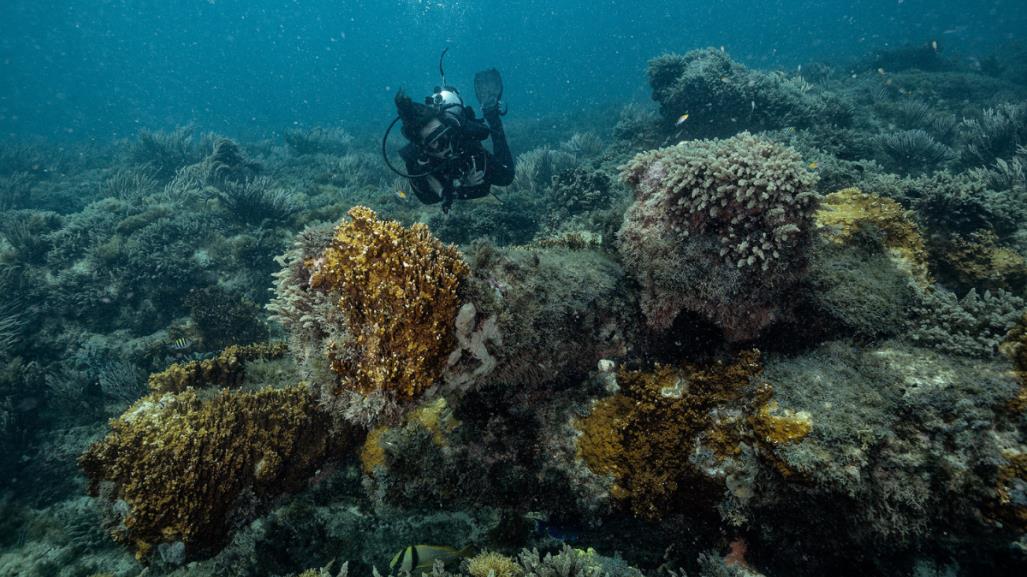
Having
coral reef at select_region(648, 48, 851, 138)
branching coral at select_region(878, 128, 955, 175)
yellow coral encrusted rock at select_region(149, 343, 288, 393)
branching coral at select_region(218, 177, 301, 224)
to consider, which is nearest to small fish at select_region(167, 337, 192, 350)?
yellow coral encrusted rock at select_region(149, 343, 288, 393)

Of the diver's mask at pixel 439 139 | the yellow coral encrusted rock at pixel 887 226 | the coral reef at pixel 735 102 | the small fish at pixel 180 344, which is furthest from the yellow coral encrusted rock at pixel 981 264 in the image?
the small fish at pixel 180 344

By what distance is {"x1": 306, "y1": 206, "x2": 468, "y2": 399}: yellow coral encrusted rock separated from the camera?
8.36 feet

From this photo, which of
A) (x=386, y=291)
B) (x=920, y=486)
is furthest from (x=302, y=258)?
(x=920, y=486)

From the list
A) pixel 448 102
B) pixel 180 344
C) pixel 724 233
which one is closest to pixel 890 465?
pixel 724 233

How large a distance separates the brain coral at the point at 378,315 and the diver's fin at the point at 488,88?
7.94 meters

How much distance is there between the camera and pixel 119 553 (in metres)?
4.16

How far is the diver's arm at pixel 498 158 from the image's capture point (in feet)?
25.1

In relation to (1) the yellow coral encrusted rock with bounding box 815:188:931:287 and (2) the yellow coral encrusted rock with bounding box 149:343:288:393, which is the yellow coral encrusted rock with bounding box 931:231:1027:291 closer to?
(1) the yellow coral encrusted rock with bounding box 815:188:931:287

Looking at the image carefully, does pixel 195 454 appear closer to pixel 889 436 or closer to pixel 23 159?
pixel 889 436

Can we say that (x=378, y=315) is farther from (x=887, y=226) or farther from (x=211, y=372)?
(x=887, y=226)

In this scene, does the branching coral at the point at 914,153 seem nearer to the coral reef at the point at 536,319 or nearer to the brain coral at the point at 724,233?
the brain coral at the point at 724,233

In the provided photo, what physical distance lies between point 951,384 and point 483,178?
20.6 feet

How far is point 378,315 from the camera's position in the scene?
8.38ft

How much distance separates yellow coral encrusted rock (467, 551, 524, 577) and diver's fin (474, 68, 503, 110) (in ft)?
29.7
